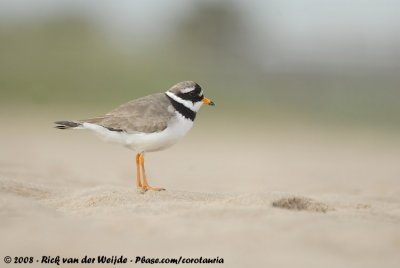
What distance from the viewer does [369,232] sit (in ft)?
16.0

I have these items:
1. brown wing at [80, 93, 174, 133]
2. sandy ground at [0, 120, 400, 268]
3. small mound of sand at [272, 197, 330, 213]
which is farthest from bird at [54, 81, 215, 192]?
small mound of sand at [272, 197, 330, 213]

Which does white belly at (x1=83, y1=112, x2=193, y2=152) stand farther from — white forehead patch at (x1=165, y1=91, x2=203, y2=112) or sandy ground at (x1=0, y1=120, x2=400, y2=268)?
sandy ground at (x1=0, y1=120, x2=400, y2=268)

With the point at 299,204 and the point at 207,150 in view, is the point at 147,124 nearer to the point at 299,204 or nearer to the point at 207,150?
the point at 299,204

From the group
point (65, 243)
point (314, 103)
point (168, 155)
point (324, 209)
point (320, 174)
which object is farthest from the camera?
point (314, 103)

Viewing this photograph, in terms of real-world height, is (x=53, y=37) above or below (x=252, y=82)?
above

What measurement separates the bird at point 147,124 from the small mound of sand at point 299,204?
1470mm

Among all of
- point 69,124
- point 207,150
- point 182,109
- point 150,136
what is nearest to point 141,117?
point 150,136

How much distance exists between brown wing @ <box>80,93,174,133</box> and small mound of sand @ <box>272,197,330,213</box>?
1619mm

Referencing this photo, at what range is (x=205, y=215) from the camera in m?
5.23

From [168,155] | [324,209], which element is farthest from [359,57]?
Result: [324,209]

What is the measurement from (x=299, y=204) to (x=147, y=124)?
6.03ft

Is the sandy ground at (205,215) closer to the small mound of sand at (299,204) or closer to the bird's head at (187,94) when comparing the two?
the small mound of sand at (299,204)

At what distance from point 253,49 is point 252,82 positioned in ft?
40.7

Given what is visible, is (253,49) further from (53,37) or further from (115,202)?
(115,202)
